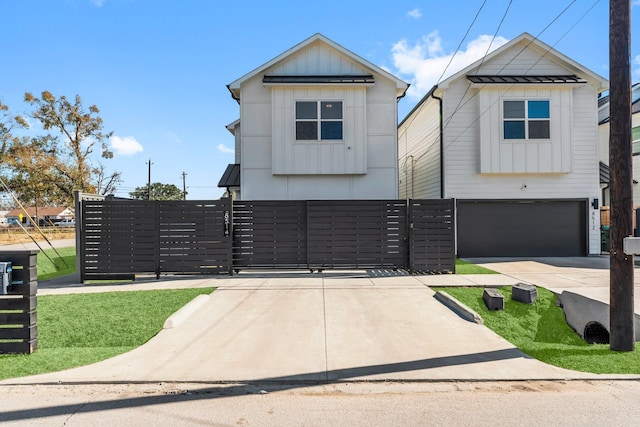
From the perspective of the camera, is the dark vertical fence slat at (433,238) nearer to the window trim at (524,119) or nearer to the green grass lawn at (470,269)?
the green grass lawn at (470,269)

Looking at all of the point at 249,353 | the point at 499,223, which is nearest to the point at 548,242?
the point at 499,223

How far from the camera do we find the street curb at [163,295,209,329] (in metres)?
5.66

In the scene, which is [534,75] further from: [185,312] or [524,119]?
[185,312]

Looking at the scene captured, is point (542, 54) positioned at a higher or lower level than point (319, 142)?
higher

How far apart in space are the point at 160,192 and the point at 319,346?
8519cm

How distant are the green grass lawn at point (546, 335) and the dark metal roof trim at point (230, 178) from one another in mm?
9330

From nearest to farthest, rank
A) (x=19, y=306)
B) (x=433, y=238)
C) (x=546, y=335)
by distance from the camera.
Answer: (x=19, y=306) → (x=546, y=335) → (x=433, y=238)

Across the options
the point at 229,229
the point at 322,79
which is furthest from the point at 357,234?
the point at 322,79

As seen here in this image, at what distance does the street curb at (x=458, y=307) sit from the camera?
19.3ft

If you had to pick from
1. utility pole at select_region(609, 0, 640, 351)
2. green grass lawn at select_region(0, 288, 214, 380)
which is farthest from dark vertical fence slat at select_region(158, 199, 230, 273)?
utility pole at select_region(609, 0, 640, 351)

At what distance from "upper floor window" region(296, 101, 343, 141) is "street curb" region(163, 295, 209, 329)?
7.26 m

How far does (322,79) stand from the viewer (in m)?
12.5

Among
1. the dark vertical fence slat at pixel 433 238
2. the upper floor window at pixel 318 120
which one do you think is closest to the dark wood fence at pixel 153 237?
the upper floor window at pixel 318 120

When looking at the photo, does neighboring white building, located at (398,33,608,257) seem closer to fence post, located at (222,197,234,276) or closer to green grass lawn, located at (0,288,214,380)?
fence post, located at (222,197,234,276)
